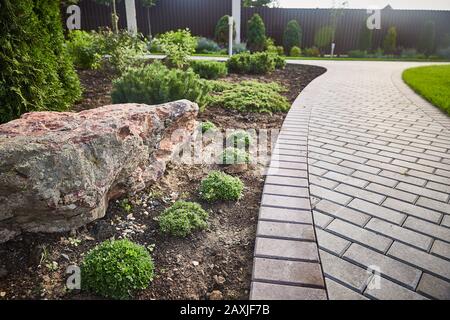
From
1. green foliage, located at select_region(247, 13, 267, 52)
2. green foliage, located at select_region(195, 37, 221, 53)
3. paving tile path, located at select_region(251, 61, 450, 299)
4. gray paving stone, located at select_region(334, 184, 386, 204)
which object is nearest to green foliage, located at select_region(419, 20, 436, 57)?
green foliage, located at select_region(247, 13, 267, 52)

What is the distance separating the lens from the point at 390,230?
2.28 m

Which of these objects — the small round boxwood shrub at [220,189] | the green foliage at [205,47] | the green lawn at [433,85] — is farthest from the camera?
the green foliage at [205,47]

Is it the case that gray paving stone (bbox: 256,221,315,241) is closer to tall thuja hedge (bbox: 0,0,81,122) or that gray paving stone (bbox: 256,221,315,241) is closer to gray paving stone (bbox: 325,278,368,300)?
gray paving stone (bbox: 325,278,368,300)

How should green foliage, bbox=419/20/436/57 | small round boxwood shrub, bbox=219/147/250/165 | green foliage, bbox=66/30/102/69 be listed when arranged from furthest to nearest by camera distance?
green foliage, bbox=419/20/436/57, green foliage, bbox=66/30/102/69, small round boxwood shrub, bbox=219/147/250/165

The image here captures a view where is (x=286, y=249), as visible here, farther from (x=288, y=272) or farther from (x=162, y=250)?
(x=162, y=250)

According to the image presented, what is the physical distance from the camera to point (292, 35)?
17.4 meters

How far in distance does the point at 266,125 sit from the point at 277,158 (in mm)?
1284

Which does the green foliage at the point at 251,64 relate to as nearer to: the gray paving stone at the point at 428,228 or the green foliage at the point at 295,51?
the gray paving stone at the point at 428,228

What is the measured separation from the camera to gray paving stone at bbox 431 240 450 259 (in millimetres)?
2057

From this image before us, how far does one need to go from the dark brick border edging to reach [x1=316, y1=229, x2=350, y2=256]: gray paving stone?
1.7 inches

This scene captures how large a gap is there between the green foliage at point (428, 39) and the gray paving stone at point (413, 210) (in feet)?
→ 66.9

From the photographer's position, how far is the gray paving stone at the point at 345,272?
Answer: 1.81 meters

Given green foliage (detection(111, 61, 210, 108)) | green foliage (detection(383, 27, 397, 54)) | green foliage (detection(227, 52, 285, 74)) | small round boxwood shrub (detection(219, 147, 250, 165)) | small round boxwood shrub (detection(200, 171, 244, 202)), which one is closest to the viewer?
small round boxwood shrub (detection(200, 171, 244, 202))

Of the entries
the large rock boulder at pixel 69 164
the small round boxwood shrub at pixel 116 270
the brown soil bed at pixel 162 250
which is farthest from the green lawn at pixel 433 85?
the small round boxwood shrub at pixel 116 270
